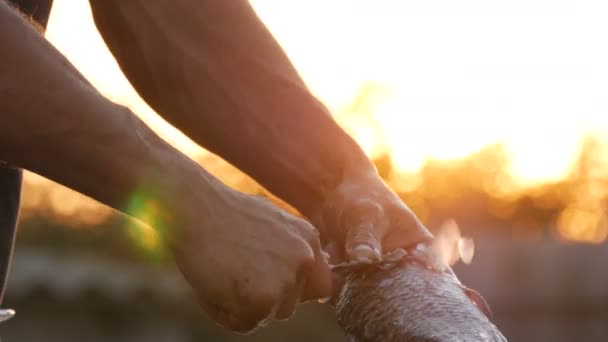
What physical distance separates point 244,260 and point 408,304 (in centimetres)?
25

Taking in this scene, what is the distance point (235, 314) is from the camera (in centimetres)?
153

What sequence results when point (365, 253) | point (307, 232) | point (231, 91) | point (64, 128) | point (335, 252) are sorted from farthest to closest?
point (231, 91), point (335, 252), point (365, 253), point (307, 232), point (64, 128)

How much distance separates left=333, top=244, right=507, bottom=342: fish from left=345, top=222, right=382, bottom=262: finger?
0.07 feet

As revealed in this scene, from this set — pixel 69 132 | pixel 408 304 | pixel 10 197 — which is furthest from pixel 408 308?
pixel 10 197

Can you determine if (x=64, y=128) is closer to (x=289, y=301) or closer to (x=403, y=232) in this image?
(x=289, y=301)

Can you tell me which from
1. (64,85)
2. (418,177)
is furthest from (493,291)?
→ (418,177)

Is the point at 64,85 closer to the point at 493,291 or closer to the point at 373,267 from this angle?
the point at 373,267

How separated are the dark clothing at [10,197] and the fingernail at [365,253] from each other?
0.62 m

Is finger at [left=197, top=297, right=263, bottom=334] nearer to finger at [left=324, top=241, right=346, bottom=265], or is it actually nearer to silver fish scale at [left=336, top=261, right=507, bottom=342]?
silver fish scale at [left=336, top=261, right=507, bottom=342]

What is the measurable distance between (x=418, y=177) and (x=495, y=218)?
3.80 metres

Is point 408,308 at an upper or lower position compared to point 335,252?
lower

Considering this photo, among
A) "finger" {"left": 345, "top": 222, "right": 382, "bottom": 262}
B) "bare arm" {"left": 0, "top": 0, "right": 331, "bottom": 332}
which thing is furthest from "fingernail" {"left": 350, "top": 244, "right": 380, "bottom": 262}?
"bare arm" {"left": 0, "top": 0, "right": 331, "bottom": 332}

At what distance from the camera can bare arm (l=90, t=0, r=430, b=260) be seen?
2.07 meters

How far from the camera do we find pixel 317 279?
1.58 metres
